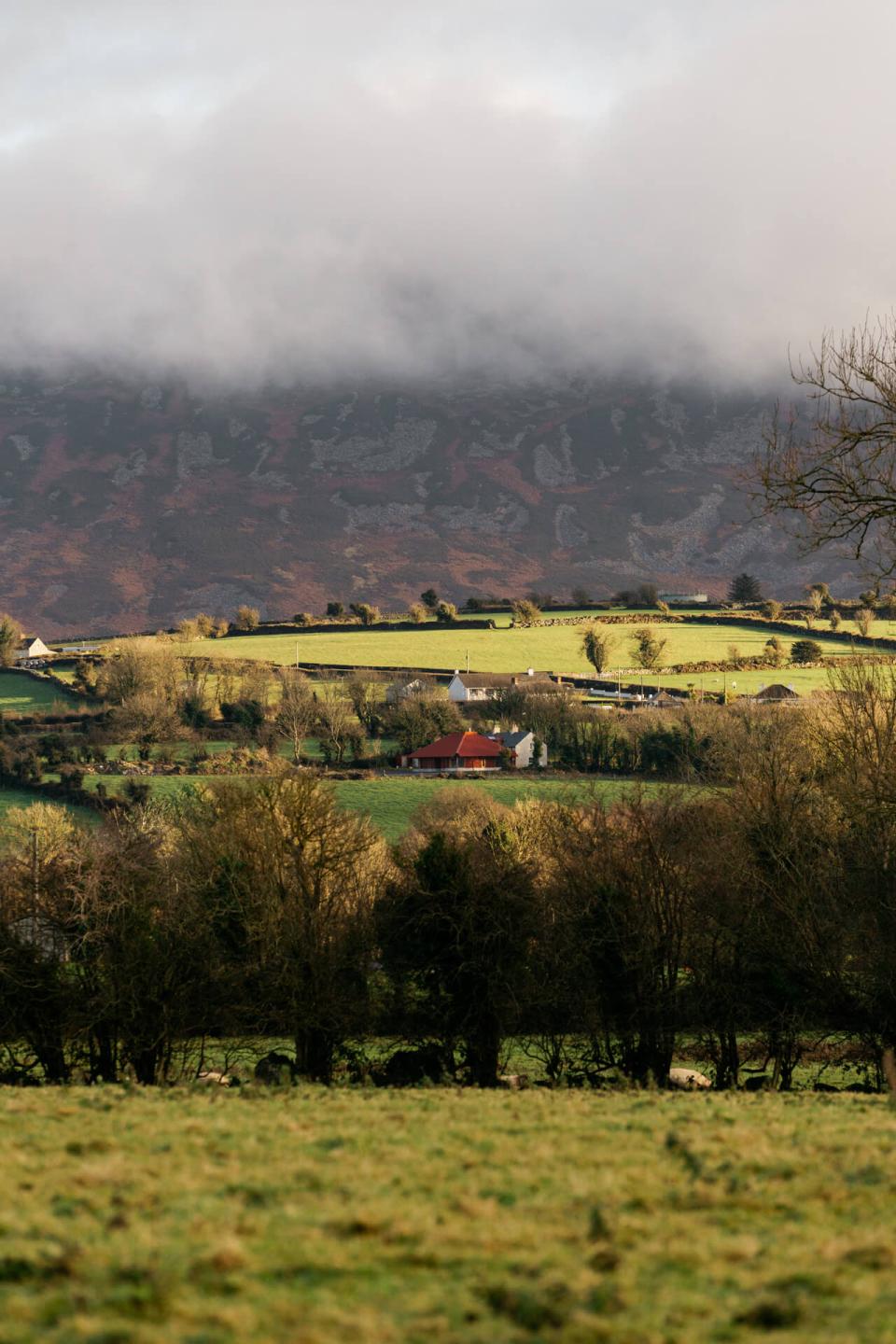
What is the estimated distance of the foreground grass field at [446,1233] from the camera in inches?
364

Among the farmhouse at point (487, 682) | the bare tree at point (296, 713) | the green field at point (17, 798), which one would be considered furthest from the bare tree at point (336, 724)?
the green field at point (17, 798)

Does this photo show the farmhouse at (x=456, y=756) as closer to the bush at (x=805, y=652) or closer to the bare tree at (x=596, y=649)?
the bare tree at (x=596, y=649)

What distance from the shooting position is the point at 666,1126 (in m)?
18.2

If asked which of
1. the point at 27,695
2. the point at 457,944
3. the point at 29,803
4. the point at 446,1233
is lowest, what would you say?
the point at 457,944

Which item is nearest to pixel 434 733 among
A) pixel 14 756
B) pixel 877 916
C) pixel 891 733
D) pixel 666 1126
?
pixel 14 756

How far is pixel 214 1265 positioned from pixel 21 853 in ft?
135

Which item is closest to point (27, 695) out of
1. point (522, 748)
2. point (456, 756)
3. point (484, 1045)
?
point (456, 756)

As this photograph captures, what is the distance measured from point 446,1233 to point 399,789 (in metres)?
103

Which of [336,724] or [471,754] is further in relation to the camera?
[336,724]

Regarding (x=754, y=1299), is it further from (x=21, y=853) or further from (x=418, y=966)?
(x=21, y=853)

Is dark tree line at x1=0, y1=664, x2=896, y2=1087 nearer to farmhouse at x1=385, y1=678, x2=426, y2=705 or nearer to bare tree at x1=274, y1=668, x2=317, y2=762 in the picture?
bare tree at x1=274, y1=668, x2=317, y2=762

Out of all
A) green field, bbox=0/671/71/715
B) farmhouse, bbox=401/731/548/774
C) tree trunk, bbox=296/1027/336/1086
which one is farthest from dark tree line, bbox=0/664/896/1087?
green field, bbox=0/671/71/715

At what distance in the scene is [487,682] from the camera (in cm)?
16388

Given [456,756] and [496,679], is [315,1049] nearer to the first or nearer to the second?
[456,756]
